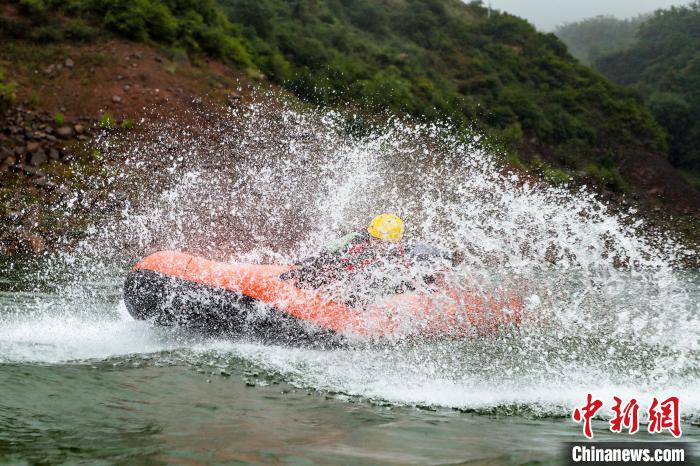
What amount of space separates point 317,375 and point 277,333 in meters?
1.23

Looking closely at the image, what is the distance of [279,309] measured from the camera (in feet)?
24.6

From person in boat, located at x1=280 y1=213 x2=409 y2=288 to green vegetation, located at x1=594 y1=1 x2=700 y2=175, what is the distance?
1694 inches

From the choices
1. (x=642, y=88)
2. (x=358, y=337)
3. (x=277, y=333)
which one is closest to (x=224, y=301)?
(x=277, y=333)

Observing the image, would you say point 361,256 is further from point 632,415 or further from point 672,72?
point 672,72

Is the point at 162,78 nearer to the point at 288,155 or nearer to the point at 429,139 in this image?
the point at 288,155

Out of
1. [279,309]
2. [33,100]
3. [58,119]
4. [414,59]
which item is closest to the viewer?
[279,309]

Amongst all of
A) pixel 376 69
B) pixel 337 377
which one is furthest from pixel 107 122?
pixel 376 69

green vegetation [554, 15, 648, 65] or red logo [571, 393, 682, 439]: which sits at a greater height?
green vegetation [554, 15, 648, 65]

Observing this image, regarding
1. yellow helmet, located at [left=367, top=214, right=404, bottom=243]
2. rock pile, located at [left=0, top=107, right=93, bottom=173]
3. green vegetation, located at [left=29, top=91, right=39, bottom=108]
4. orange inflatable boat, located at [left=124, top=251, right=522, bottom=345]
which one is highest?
green vegetation, located at [left=29, top=91, right=39, bottom=108]

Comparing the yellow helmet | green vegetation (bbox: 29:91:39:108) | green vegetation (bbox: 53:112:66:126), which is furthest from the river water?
green vegetation (bbox: 29:91:39:108)

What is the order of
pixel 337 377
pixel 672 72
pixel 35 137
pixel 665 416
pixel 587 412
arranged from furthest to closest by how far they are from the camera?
pixel 672 72 < pixel 35 137 < pixel 337 377 < pixel 587 412 < pixel 665 416

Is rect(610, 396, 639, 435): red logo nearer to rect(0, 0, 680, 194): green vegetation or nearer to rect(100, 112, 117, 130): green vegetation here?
rect(100, 112, 117, 130): green vegetation

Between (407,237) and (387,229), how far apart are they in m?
8.07

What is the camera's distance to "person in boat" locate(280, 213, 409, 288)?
7.75 meters
